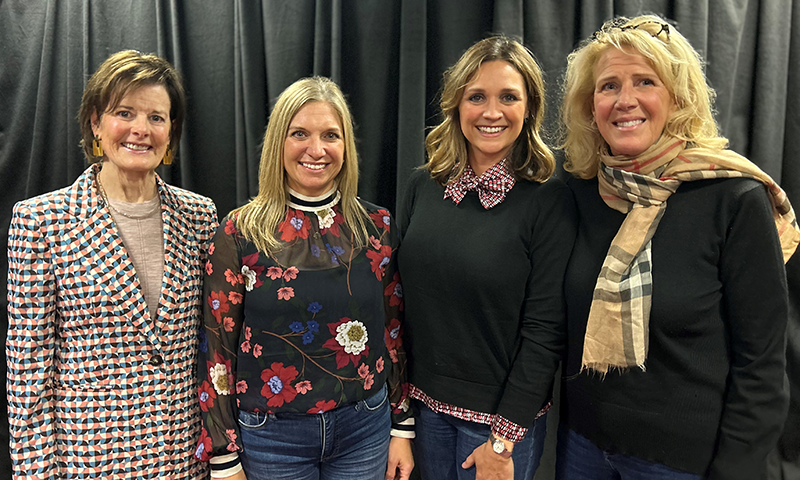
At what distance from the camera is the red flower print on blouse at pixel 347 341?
122 centimetres

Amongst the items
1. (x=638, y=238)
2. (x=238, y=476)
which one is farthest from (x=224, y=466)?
(x=638, y=238)

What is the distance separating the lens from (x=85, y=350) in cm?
119

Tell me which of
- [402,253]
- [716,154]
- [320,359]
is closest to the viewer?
[716,154]

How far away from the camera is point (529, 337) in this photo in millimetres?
1234

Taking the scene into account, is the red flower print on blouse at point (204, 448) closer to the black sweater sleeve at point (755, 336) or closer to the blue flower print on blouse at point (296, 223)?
the blue flower print on blouse at point (296, 223)

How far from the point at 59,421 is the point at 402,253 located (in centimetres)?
99

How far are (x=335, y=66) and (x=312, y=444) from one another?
138cm

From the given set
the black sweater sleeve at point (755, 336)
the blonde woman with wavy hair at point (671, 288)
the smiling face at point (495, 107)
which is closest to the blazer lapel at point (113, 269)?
the smiling face at point (495, 107)

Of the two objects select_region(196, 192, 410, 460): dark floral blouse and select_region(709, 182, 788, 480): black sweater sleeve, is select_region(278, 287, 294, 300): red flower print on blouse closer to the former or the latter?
select_region(196, 192, 410, 460): dark floral blouse

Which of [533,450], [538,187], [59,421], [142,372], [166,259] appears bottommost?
[533,450]

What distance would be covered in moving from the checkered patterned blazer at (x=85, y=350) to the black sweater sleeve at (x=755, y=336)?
136 cm

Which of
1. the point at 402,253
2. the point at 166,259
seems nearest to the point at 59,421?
the point at 166,259

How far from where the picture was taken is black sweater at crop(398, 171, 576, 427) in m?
1.23

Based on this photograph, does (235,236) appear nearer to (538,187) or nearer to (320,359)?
(320,359)
